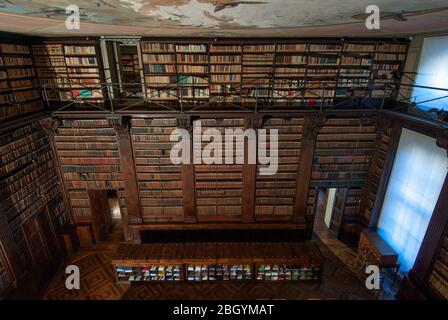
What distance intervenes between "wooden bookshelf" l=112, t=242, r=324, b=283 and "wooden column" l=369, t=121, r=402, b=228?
5.44 feet

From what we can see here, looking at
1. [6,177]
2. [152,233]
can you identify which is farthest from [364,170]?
[6,177]

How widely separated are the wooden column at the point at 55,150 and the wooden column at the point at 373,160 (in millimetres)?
6452

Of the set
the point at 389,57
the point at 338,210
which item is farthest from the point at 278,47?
the point at 338,210

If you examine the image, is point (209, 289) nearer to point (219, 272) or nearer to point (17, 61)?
point (219, 272)

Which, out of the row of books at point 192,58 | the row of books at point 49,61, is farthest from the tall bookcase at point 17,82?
the row of books at point 192,58

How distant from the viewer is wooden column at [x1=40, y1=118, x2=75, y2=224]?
5.04 meters

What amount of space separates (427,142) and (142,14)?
4.85 metres

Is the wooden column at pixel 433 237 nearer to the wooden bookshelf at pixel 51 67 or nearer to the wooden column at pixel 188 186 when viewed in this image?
the wooden column at pixel 188 186

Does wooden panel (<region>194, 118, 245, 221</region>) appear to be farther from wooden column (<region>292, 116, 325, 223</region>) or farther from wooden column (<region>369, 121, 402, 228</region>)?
wooden column (<region>369, 121, 402, 228</region>)

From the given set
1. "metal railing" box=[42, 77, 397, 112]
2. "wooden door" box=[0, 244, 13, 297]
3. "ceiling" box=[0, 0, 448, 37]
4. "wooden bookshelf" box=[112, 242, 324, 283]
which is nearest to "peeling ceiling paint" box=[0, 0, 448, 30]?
"ceiling" box=[0, 0, 448, 37]

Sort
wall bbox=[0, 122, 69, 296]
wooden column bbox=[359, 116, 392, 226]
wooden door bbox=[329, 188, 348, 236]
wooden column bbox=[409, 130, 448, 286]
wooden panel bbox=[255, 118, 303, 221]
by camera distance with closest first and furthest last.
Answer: wooden column bbox=[409, 130, 448, 286], wall bbox=[0, 122, 69, 296], wooden column bbox=[359, 116, 392, 226], wooden panel bbox=[255, 118, 303, 221], wooden door bbox=[329, 188, 348, 236]

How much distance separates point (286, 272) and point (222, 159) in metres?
2.62

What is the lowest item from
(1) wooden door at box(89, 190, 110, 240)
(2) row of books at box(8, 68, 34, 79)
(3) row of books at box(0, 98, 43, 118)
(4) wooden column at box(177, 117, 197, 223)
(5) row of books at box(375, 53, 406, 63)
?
(1) wooden door at box(89, 190, 110, 240)
